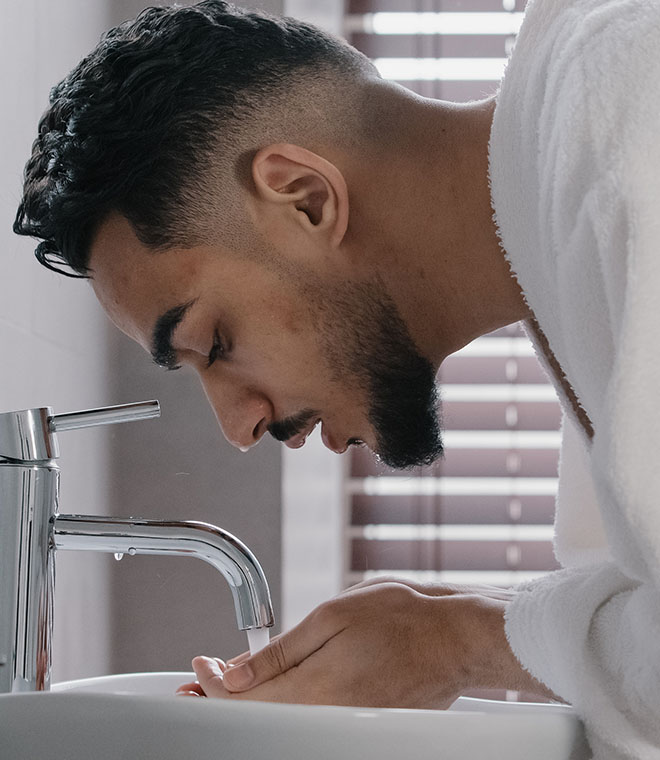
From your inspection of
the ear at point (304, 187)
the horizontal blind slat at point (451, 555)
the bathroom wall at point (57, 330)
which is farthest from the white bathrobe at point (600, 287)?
the horizontal blind slat at point (451, 555)

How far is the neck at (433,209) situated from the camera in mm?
704

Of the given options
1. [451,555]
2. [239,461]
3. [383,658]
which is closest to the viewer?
[383,658]

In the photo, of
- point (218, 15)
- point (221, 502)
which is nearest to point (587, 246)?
point (218, 15)

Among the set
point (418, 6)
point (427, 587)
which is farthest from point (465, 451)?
point (427, 587)

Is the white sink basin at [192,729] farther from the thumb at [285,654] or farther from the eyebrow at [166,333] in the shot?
the eyebrow at [166,333]

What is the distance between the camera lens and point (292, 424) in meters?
0.77

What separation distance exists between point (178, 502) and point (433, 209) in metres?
0.53

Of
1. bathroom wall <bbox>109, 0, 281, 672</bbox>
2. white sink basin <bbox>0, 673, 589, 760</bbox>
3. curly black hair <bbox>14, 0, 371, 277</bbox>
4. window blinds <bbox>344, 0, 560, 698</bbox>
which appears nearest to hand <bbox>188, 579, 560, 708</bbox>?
white sink basin <bbox>0, 673, 589, 760</bbox>

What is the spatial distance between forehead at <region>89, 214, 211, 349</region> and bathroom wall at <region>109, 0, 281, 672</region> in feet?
1.25

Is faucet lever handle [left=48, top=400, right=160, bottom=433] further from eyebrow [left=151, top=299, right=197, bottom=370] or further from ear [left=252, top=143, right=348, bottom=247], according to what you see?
ear [left=252, top=143, right=348, bottom=247]

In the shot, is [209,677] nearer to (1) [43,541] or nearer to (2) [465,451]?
(1) [43,541]

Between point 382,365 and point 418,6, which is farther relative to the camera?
point 418,6

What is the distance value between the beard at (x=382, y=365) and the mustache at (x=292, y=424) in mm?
40

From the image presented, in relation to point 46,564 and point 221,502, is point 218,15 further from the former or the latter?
point 221,502
